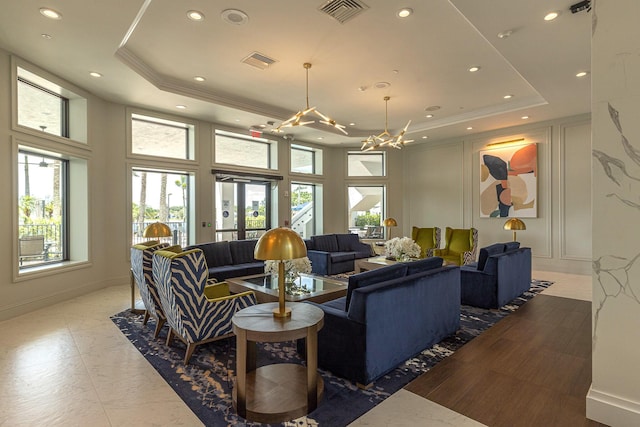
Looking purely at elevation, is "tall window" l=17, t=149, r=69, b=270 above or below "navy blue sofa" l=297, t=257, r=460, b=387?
above

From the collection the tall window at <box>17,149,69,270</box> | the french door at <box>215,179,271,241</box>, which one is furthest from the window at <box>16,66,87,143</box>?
the french door at <box>215,179,271,241</box>

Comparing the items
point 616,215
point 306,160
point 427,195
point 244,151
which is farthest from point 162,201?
point 616,215

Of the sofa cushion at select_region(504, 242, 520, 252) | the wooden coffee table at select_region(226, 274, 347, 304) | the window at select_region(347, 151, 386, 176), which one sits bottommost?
the wooden coffee table at select_region(226, 274, 347, 304)

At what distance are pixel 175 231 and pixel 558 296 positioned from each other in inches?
284

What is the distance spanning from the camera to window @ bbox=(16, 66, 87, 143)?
4691 mm

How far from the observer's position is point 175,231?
7039 mm

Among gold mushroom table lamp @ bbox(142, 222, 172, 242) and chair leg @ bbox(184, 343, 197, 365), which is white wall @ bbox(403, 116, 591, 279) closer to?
gold mushroom table lamp @ bbox(142, 222, 172, 242)

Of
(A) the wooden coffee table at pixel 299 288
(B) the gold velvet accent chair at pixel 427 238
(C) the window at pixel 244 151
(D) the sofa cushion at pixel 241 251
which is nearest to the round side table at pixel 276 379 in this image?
(A) the wooden coffee table at pixel 299 288

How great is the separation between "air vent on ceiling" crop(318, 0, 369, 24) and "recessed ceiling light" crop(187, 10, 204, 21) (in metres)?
1.32

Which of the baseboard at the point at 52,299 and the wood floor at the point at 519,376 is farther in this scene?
the baseboard at the point at 52,299

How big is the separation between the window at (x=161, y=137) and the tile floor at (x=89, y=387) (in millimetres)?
3617

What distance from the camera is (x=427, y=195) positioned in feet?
30.8

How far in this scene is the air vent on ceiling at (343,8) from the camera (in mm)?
3346

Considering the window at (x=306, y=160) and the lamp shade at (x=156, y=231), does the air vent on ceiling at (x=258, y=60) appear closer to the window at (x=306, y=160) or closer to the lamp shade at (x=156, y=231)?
the lamp shade at (x=156, y=231)
